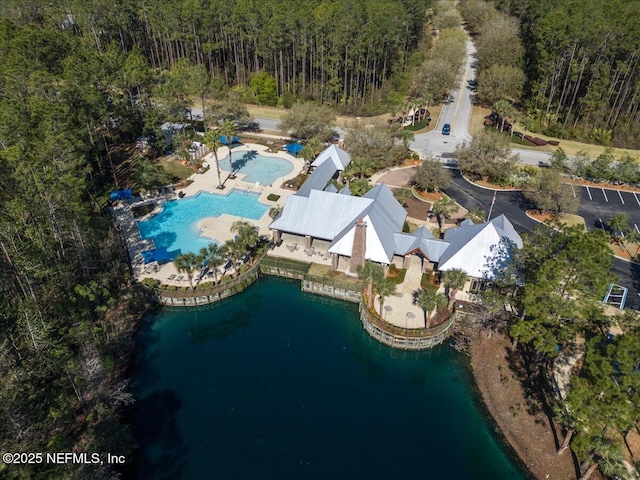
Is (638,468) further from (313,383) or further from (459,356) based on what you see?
(313,383)

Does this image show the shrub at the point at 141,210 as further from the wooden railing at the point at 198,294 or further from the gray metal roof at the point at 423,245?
the gray metal roof at the point at 423,245

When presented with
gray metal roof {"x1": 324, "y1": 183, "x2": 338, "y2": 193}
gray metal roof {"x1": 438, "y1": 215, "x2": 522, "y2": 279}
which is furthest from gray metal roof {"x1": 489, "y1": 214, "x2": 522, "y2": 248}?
gray metal roof {"x1": 324, "y1": 183, "x2": 338, "y2": 193}

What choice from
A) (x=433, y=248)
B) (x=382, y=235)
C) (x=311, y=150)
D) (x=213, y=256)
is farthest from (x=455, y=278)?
(x=311, y=150)

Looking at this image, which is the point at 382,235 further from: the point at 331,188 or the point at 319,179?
the point at 319,179

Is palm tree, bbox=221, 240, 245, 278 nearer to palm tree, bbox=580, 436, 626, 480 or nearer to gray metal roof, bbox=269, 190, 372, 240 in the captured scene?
gray metal roof, bbox=269, 190, 372, 240

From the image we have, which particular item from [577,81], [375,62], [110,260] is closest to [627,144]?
[577,81]
